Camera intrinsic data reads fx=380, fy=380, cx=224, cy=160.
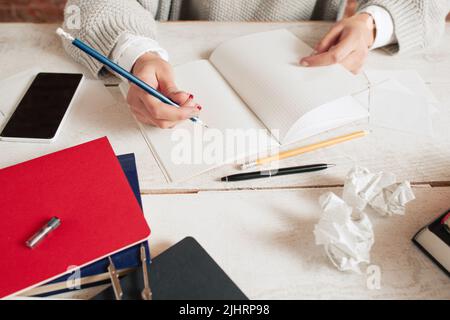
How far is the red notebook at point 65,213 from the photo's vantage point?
1.35 ft

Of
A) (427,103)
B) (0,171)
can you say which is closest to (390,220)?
(427,103)

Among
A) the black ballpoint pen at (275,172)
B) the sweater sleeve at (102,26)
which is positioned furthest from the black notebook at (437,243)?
the sweater sleeve at (102,26)

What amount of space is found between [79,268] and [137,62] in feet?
1.30

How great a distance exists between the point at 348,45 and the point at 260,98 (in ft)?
0.72

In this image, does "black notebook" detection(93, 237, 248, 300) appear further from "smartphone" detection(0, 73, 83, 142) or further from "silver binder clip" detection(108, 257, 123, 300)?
"smartphone" detection(0, 73, 83, 142)

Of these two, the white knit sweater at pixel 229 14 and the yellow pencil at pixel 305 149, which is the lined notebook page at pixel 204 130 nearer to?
the yellow pencil at pixel 305 149

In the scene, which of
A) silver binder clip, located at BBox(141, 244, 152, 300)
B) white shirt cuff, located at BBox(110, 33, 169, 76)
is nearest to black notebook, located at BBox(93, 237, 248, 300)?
silver binder clip, located at BBox(141, 244, 152, 300)

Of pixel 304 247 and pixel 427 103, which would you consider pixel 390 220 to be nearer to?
pixel 304 247

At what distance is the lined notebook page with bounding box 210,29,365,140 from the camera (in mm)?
612

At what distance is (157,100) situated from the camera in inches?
22.9

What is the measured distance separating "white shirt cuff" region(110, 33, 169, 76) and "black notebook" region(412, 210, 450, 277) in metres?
0.53

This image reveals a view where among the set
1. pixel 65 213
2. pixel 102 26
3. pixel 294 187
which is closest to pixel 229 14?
pixel 102 26

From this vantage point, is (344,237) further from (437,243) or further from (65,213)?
(65,213)

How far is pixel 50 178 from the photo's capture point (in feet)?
1.64
